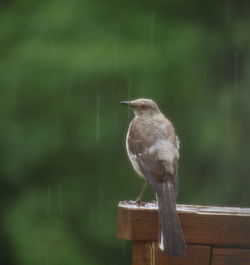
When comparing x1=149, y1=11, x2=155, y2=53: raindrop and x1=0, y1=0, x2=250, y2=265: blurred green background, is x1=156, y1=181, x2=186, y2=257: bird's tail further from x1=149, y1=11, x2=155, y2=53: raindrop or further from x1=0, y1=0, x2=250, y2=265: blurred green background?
x1=149, y1=11, x2=155, y2=53: raindrop

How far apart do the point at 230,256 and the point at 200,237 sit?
0.64 feet

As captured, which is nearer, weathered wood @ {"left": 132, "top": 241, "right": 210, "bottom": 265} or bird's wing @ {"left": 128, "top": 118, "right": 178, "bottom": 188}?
weathered wood @ {"left": 132, "top": 241, "right": 210, "bottom": 265}

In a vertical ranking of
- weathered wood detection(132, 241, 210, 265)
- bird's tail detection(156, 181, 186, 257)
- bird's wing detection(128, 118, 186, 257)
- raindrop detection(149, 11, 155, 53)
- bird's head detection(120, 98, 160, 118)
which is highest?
raindrop detection(149, 11, 155, 53)

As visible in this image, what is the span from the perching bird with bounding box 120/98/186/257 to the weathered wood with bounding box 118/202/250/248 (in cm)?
6

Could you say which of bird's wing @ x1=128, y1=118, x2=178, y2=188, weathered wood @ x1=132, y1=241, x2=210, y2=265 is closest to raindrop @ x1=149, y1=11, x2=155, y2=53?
bird's wing @ x1=128, y1=118, x2=178, y2=188

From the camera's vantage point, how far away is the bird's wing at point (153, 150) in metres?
6.11

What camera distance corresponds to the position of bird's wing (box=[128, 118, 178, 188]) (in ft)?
20.1

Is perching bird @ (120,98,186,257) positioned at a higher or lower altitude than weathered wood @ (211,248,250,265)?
higher

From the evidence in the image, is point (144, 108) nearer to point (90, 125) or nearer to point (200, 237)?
point (90, 125)

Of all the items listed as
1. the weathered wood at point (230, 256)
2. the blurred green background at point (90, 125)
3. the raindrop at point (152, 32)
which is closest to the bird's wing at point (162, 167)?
the weathered wood at point (230, 256)

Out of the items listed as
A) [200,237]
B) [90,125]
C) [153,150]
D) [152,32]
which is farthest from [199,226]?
[152,32]

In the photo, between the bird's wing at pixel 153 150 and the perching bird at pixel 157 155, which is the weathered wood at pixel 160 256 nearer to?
the perching bird at pixel 157 155

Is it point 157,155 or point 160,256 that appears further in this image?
point 157,155

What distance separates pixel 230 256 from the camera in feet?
14.5
